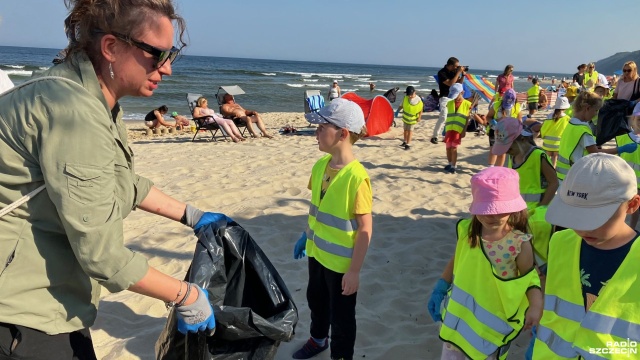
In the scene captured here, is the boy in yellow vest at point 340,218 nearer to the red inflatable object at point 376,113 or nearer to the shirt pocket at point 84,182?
the shirt pocket at point 84,182

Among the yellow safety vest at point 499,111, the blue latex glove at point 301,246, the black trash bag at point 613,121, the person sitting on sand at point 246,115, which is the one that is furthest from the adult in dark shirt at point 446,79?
the blue latex glove at point 301,246

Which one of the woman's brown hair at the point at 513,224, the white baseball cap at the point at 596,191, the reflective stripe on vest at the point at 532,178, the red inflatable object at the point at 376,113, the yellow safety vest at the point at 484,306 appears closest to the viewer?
the white baseball cap at the point at 596,191

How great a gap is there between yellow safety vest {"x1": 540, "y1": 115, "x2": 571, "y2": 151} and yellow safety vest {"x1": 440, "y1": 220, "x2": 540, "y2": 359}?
5034mm

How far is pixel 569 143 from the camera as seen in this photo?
421cm

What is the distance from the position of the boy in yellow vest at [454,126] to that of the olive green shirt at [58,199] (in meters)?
6.62

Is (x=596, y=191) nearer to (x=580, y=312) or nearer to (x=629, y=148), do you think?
(x=580, y=312)

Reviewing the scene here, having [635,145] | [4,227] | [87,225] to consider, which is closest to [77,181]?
[87,225]

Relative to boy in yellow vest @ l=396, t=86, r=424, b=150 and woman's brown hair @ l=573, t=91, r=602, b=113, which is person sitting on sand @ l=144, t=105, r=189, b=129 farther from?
woman's brown hair @ l=573, t=91, r=602, b=113

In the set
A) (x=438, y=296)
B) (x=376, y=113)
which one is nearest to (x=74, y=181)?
(x=438, y=296)

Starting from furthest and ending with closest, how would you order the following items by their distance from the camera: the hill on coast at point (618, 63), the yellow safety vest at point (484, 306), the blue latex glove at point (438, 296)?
1. the hill on coast at point (618, 63)
2. the blue latex glove at point (438, 296)
3. the yellow safety vest at point (484, 306)

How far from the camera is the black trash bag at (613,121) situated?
15.9ft

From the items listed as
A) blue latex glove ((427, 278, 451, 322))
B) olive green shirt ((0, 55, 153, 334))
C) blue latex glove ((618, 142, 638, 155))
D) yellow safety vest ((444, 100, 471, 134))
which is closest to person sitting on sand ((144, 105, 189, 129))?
yellow safety vest ((444, 100, 471, 134))

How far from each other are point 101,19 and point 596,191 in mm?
1645

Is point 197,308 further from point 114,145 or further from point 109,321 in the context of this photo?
point 109,321
